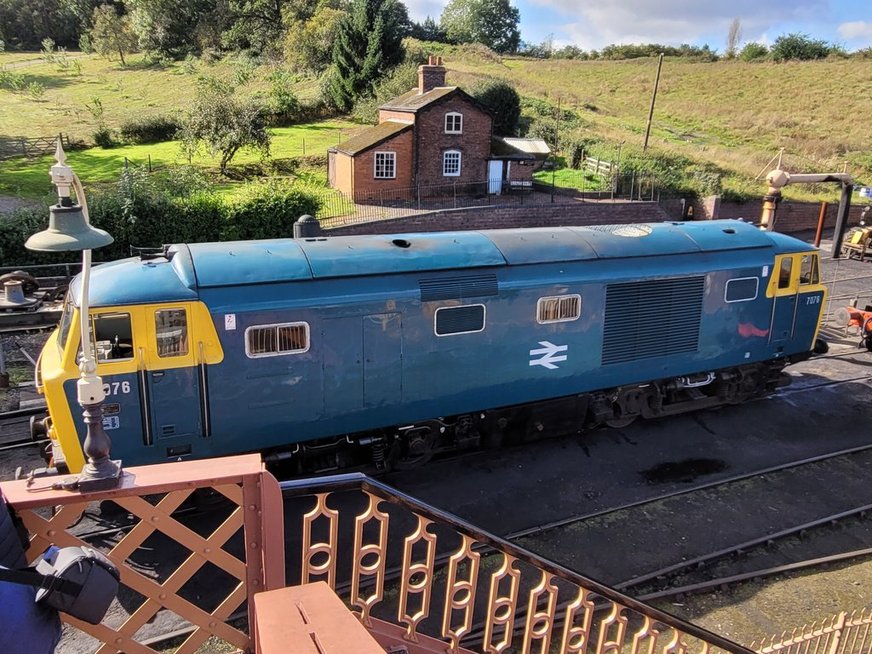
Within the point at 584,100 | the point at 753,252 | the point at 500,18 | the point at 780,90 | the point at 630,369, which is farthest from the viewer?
the point at 500,18

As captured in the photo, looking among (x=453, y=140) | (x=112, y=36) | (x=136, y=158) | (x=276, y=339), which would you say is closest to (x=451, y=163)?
(x=453, y=140)

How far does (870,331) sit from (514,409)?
472 inches

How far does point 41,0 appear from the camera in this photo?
84.1 meters

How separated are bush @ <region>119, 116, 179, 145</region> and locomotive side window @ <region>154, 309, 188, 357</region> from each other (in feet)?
120

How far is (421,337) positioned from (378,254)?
1.44m

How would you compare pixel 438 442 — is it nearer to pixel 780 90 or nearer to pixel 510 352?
pixel 510 352

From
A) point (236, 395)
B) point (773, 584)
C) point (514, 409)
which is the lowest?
point (773, 584)

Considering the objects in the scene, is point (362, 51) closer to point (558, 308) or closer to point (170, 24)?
point (170, 24)

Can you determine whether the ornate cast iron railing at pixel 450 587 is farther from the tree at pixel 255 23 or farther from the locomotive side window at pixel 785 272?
the tree at pixel 255 23

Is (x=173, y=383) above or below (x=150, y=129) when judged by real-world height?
below

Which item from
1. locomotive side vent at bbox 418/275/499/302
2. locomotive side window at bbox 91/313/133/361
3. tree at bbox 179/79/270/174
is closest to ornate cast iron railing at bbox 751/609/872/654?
locomotive side vent at bbox 418/275/499/302

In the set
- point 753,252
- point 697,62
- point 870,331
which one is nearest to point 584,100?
point 697,62

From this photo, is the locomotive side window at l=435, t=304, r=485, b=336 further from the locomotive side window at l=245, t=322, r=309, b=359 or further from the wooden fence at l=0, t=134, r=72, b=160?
the wooden fence at l=0, t=134, r=72, b=160

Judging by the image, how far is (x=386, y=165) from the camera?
98.8ft
